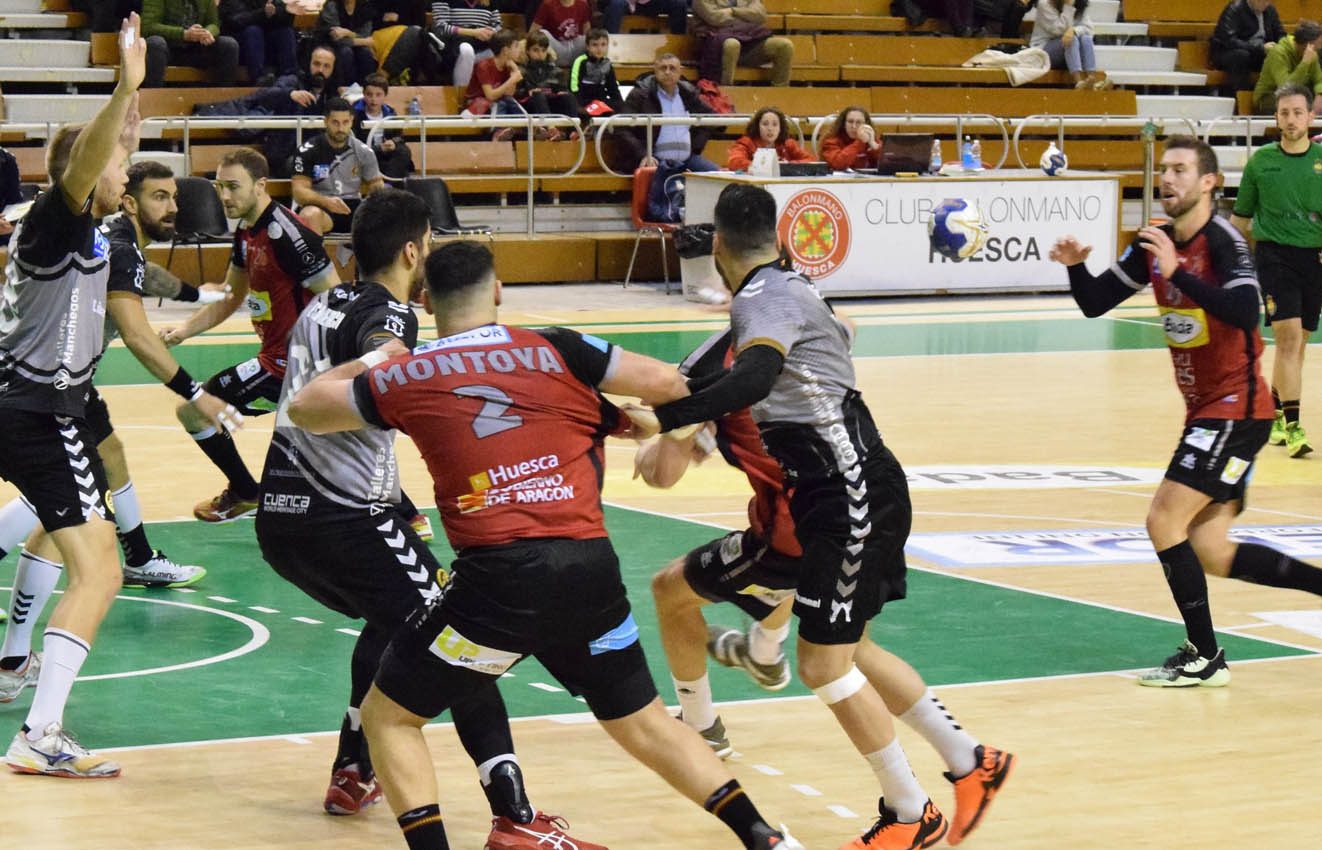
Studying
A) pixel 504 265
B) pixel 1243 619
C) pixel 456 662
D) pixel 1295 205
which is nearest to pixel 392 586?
pixel 456 662

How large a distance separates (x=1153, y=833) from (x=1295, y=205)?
7.48 metres

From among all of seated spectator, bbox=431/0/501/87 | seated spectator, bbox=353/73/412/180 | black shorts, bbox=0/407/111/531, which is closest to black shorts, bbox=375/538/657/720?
black shorts, bbox=0/407/111/531

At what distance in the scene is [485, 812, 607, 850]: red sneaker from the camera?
4.98m

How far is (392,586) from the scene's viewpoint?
529 centimetres

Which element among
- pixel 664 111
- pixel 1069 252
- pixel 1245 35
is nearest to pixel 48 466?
pixel 1069 252

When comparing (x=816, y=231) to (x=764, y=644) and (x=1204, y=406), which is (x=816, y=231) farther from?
(x=764, y=644)

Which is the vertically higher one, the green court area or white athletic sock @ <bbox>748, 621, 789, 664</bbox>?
white athletic sock @ <bbox>748, 621, 789, 664</bbox>

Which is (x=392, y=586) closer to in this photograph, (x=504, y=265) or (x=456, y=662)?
(x=456, y=662)

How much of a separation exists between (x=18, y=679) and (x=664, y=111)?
13944mm

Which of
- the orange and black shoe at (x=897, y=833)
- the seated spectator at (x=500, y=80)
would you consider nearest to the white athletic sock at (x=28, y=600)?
the orange and black shoe at (x=897, y=833)

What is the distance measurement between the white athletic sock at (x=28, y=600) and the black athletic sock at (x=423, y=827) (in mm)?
2640

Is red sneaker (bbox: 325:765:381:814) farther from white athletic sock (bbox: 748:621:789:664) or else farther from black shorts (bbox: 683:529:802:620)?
white athletic sock (bbox: 748:621:789:664)

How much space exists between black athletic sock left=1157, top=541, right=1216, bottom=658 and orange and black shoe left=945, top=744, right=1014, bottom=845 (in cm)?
163

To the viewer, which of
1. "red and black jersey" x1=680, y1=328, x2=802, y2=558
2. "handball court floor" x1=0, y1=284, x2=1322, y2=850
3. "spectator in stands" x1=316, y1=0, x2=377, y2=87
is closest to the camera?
"handball court floor" x1=0, y1=284, x2=1322, y2=850
